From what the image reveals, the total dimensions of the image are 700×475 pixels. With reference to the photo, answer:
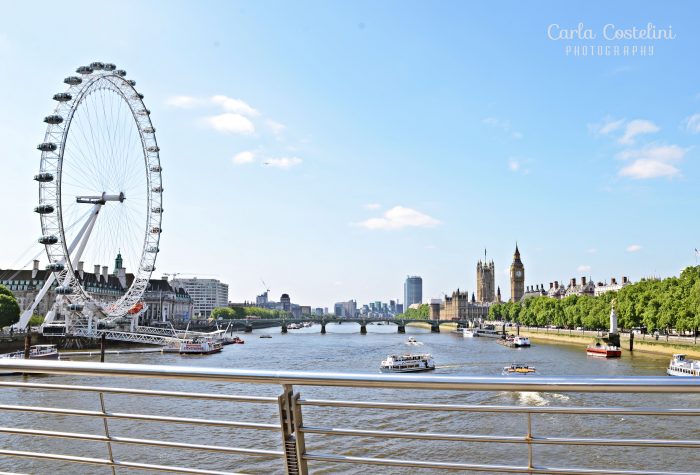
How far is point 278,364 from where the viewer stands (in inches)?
1836

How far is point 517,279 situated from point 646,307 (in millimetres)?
128368

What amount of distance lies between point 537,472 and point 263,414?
2102 centimetres

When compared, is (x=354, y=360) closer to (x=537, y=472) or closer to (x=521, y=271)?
(x=537, y=472)

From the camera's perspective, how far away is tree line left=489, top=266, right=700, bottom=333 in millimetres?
52656

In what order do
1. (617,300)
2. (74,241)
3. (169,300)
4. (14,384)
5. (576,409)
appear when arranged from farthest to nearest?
(169,300) → (617,300) → (74,241) → (14,384) → (576,409)

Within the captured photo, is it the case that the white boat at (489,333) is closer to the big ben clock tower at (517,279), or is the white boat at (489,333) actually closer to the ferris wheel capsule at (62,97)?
the ferris wheel capsule at (62,97)

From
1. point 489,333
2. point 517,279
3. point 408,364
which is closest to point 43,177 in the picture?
point 408,364

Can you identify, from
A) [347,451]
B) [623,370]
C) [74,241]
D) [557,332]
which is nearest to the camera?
[347,451]

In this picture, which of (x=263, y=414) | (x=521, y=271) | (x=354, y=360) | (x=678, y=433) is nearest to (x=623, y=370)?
(x=354, y=360)

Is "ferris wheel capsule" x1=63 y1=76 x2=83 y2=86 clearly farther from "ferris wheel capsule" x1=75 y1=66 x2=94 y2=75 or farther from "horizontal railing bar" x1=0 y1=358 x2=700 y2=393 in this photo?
"horizontal railing bar" x1=0 y1=358 x2=700 y2=393

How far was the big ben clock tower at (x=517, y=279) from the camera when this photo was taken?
7333 inches

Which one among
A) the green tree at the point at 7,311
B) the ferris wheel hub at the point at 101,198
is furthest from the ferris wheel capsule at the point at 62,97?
the green tree at the point at 7,311

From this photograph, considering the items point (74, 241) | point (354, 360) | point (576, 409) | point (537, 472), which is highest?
point (74, 241)

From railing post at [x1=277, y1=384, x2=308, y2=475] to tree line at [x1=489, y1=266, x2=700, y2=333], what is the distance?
53.5 m
